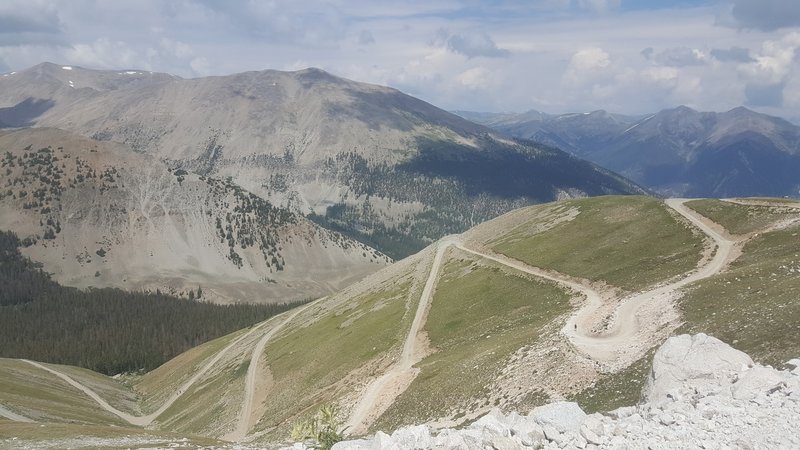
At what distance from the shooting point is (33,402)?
85.4 meters

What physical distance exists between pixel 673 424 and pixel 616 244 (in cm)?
7188

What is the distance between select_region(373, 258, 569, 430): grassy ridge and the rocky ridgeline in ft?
80.0

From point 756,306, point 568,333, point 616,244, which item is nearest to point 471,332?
point 568,333

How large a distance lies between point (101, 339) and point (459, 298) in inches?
6525

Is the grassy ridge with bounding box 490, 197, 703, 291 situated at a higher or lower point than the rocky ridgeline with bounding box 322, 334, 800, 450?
lower

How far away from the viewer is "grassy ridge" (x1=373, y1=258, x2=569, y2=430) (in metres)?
50.5

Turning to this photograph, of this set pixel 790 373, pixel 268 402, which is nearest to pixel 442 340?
pixel 268 402

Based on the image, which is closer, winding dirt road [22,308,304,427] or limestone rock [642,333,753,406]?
limestone rock [642,333,753,406]

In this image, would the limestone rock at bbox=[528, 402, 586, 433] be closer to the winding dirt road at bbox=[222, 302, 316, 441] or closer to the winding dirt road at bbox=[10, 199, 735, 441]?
the winding dirt road at bbox=[10, 199, 735, 441]

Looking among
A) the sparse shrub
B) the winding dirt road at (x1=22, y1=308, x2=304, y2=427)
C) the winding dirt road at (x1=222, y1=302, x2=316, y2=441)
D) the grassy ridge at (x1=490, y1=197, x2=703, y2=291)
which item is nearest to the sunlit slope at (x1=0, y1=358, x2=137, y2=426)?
the winding dirt road at (x1=22, y1=308, x2=304, y2=427)

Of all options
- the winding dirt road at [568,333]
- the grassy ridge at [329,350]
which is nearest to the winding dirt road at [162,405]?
the winding dirt road at [568,333]

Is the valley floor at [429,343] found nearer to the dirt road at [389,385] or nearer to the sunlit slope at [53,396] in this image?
the dirt road at [389,385]

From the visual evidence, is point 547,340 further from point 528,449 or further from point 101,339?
point 101,339

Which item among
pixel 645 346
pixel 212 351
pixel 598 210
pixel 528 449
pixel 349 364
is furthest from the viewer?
pixel 212 351
